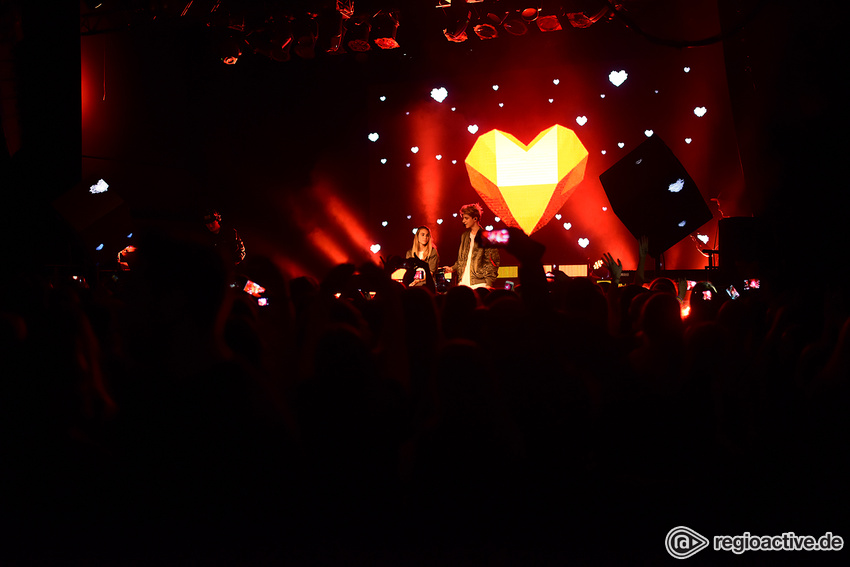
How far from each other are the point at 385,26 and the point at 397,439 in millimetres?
6863

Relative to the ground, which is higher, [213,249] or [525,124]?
[525,124]

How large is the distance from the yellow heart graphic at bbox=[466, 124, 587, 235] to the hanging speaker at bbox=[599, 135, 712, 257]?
15.6ft

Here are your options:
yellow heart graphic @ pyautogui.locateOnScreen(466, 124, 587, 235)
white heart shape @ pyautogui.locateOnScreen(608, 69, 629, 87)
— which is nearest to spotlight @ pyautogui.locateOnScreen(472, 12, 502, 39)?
yellow heart graphic @ pyautogui.locateOnScreen(466, 124, 587, 235)

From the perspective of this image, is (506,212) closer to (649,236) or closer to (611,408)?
(649,236)

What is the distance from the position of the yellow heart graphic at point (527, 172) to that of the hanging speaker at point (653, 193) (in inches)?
187

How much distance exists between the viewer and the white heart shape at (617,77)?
30.3ft

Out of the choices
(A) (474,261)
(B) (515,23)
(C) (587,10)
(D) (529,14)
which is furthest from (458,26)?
(A) (474,261)

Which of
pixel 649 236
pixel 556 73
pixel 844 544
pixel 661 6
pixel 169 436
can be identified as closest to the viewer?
pixel 169 436

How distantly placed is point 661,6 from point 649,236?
5.64 m

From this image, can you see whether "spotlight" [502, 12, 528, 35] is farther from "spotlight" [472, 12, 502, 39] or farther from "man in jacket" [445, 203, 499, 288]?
"man in jacket" [445, 203, 499, 288]

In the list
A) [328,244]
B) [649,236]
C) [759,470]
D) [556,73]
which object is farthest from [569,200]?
[759,470]

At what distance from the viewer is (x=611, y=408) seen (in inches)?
75.8

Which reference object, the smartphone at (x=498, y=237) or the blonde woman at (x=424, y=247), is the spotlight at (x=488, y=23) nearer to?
the blonde woman at (x=424, y=247)

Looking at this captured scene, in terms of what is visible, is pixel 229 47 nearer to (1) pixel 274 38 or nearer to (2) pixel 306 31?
(1) pixel 274 38
